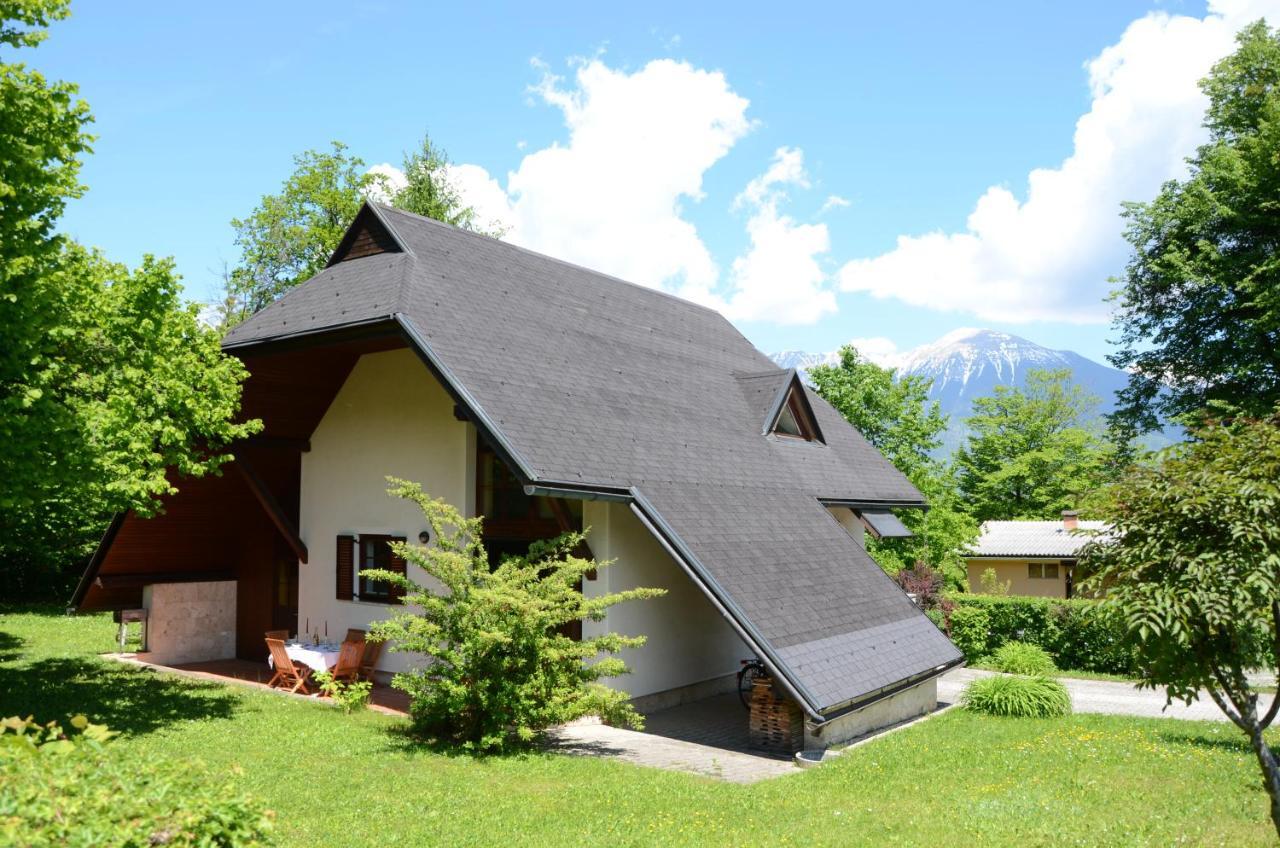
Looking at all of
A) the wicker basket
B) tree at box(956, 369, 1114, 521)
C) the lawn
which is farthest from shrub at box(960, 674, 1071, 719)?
tree at box(956, 369, 1114, 521)

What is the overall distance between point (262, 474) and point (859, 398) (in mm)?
24772

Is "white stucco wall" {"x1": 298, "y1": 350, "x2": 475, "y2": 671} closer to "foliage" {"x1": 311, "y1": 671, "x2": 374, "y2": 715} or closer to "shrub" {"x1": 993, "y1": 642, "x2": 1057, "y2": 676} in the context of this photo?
"foliage" {"x1": 311, "y1": 671, "x2": 374, "y2": 715}

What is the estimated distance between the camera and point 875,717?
44.2 feet

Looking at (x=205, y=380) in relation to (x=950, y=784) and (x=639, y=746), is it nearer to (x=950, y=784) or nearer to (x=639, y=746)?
(x=639, y=746)

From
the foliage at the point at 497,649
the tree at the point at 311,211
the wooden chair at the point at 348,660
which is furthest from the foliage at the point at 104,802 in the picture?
the tree at the point at 311,211

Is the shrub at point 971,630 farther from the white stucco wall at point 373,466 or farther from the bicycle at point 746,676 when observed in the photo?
the white stucco wall at point 373,466

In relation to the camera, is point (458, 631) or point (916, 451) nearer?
point (458, 631)

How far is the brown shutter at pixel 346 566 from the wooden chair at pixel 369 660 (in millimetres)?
1156

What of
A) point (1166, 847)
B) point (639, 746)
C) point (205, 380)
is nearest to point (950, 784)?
point (1166, 847)

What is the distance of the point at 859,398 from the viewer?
3691cm

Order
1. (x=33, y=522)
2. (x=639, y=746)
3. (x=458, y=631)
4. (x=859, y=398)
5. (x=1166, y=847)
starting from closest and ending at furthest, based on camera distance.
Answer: (x=1166, y=847) < (x=458, y=631) < (x=639, y=746) < (x=33, y=522) < (x=859, y=398)

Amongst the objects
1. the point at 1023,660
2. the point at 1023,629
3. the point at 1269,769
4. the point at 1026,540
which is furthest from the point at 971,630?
the point at 1026,540

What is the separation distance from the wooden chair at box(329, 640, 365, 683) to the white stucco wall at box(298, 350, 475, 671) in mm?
903

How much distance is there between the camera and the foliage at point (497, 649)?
11195 millimetres
